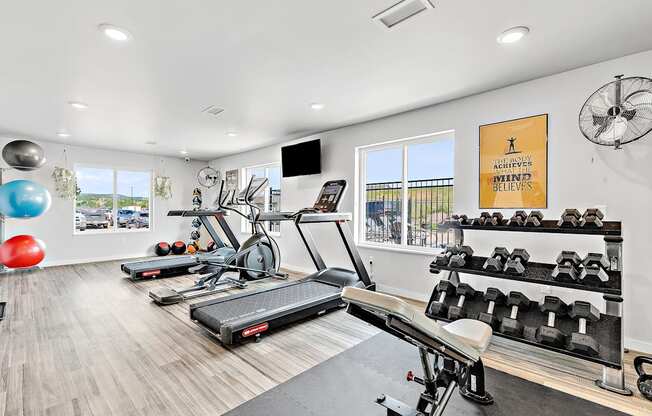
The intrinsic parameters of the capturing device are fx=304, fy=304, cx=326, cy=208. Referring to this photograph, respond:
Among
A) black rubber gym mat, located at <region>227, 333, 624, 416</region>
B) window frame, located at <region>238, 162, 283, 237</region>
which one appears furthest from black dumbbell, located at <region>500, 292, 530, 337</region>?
window frame, located at <region>238, 162, 283, 237</region>

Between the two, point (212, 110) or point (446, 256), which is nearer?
point (446, 256)

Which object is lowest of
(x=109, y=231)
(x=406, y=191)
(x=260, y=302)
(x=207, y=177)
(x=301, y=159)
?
(x=260, y=302)

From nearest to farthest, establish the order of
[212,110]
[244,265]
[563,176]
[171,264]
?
[563,176] < [212,110] < [244,265] < [171,264]

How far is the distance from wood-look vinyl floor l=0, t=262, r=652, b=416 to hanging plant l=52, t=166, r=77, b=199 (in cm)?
337

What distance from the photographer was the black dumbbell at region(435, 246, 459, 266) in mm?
3067

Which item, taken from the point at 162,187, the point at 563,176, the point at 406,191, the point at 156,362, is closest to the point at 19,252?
the point at 156,362

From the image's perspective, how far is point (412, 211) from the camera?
4.50m

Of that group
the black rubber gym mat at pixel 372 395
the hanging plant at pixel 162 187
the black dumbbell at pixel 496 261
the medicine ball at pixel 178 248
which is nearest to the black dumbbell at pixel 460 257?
the black dumbbell at pixel 496 261

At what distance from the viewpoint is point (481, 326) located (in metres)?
1.82

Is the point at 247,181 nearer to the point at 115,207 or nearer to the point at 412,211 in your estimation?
the point at 115,207

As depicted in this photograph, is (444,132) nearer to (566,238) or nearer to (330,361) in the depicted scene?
(566,238)

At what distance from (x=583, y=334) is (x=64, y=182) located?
8705 millimetres

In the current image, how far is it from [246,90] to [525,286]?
152 inches

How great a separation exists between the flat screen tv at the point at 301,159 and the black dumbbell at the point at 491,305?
345 cm
